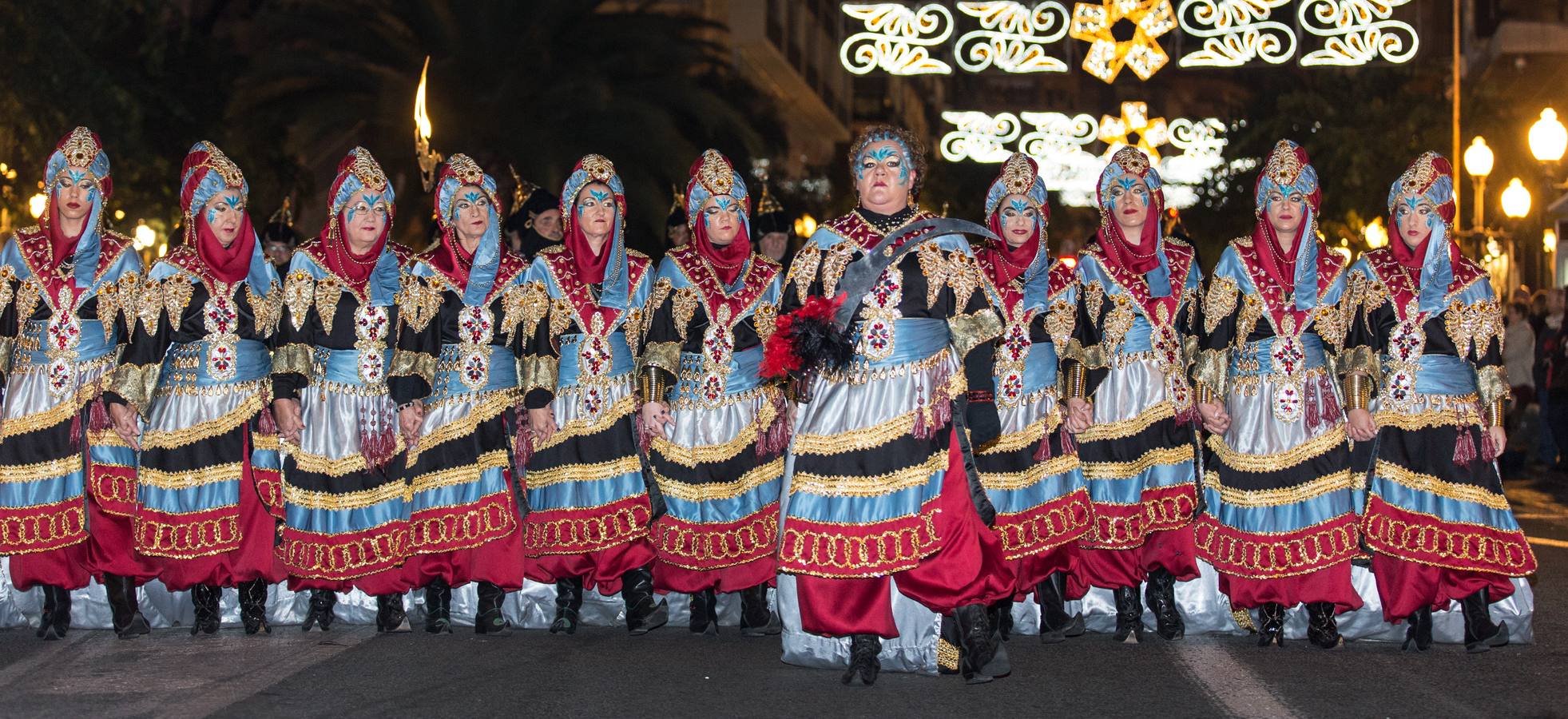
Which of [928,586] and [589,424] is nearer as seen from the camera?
[928,586]

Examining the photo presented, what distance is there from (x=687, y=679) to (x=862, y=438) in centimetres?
119

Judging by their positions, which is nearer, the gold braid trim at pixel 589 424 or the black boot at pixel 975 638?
the black boot at pixel 975 638

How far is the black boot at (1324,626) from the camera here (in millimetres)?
8383

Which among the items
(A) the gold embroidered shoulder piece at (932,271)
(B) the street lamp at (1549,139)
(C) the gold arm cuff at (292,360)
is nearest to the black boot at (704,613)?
(C) the gold arm cuff at (292,360)

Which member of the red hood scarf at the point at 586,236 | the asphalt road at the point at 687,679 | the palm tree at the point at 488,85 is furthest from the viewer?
the palm tree at the point at 488,85

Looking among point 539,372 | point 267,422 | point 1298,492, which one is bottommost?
point 1298,492

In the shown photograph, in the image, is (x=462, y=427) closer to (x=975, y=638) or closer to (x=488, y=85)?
(x=975, y=638)

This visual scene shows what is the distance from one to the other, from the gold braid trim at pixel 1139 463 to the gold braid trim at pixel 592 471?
2.09m

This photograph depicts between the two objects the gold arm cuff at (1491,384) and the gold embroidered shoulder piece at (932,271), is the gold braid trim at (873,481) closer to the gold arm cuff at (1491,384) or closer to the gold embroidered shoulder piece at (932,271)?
the gold embroidered shoulder piece at (932,271)

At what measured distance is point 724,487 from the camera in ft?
30.0

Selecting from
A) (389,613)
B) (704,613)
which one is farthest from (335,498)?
(704,613)

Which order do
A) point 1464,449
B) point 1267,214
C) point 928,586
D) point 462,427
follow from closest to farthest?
point 928,586, point 1464,449, point 1267,214, point 462,427

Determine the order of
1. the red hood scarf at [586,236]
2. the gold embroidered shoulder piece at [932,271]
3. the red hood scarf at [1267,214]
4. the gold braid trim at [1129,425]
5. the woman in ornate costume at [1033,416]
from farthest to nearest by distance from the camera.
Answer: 1. the red hood scarf at [586,236]
2. the gold braid trim at [1129,425]
3. the woman in ornate costume at [1033,416]
4. the red hood scarf at [1267,214]
5. the gold embroidered shoulder piece at [932,271]

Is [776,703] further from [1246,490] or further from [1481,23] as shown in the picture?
[1481,23]
